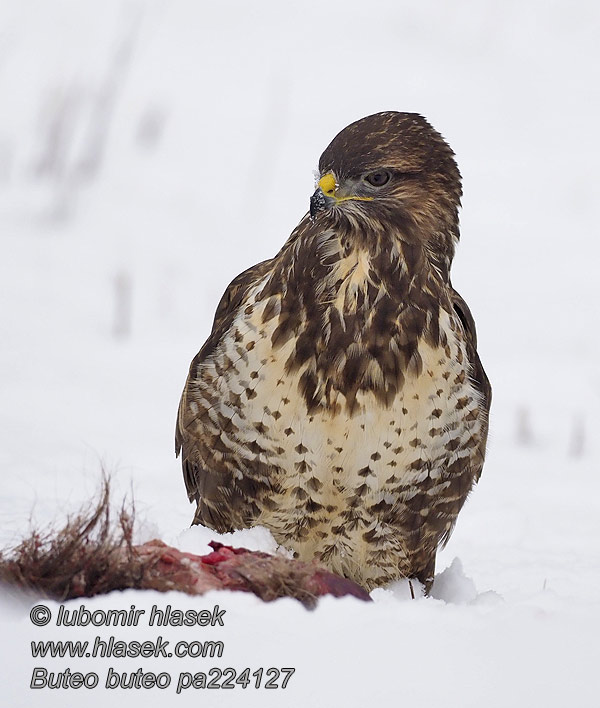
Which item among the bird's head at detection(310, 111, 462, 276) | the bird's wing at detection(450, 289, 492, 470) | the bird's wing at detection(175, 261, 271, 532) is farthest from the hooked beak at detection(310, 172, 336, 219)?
the bird's wing at detection(450, 289, 492, 470)

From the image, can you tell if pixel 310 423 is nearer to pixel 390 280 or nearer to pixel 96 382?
pixel 390 280

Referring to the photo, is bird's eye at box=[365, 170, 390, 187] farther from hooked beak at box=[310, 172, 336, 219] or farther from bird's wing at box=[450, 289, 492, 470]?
bird's wing at box=[450, 289, 492, 470]

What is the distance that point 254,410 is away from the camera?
9.96 feet

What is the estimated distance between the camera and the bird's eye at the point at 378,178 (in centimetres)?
298

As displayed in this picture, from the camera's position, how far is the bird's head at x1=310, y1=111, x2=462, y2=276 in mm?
2965

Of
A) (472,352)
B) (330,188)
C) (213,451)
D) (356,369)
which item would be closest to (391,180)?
(330,188)

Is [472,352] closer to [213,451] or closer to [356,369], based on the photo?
[356,369]

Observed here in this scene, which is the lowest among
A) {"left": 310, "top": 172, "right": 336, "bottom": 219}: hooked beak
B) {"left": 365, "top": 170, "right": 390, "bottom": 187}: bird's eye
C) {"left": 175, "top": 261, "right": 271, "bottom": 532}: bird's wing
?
{"left": 175, "top": 261, "right": 271, "bottom": 532}: bird's wing

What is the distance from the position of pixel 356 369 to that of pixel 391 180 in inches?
20.4

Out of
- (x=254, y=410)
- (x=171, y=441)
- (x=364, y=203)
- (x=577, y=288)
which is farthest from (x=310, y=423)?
(x=577, y=288)

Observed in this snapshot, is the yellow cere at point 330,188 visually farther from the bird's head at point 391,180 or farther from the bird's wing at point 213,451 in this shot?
the bird's wing at point 213,451

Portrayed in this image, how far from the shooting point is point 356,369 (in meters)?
2.96

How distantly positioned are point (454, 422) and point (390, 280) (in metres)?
0.44

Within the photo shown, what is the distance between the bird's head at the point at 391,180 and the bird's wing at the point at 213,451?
0.41 metres
